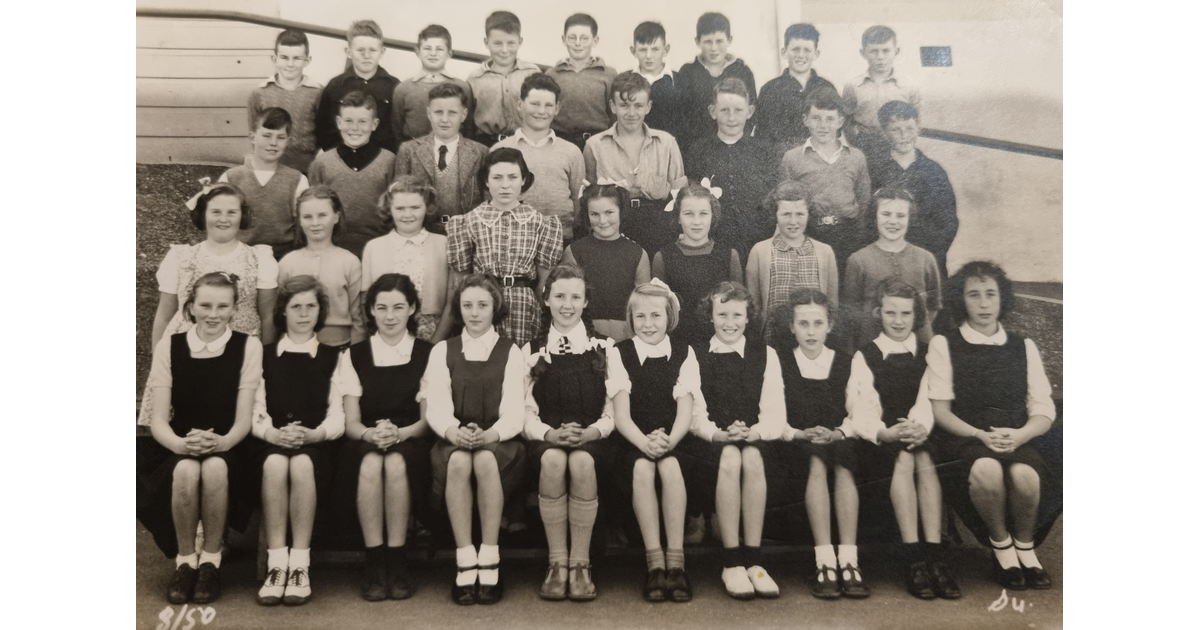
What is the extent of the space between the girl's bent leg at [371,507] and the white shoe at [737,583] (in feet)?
4.03

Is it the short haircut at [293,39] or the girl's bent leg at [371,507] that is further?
the short haircut at [293,39]

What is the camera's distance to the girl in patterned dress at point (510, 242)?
2783mm

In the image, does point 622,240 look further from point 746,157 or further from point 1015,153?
point 1015,153

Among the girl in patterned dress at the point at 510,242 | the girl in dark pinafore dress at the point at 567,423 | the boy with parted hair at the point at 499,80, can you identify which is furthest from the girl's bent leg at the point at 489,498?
the boy with parted hair at the point at 499,80

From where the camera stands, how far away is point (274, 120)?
9.29 ft

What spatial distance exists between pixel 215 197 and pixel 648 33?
5.60 ft

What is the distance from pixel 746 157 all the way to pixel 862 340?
0.80 m

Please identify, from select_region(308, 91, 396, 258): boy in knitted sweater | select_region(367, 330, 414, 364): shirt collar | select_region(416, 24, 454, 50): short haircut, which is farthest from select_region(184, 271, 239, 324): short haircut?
select_region(416, 24, 454, 50): short haircut

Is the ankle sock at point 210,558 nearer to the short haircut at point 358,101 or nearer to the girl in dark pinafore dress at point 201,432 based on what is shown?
the girl in dark pinafore dress at point 201,432

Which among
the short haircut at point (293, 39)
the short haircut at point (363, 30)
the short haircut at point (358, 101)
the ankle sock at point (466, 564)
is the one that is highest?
the short haircut at point (363, 30)

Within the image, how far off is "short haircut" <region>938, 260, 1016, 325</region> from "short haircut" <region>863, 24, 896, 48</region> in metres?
0.90

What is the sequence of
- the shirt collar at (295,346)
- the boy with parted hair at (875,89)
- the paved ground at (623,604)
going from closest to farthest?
the paved ground at (623,604) → the shirt collar at (295,346) → the boy with parted hair at (875,89)

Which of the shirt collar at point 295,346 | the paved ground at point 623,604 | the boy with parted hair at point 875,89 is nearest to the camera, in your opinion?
the paved ground at point 623,604

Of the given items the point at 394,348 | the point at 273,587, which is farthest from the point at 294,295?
the point at 273,587
